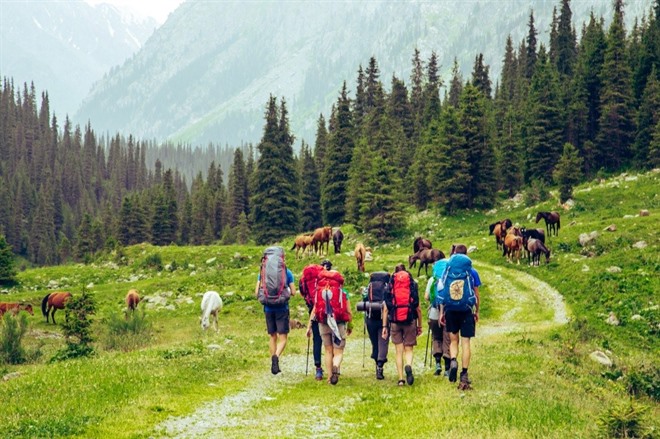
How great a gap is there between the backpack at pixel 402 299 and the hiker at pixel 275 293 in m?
2.64

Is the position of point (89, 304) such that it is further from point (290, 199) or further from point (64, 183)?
point (64, 183)

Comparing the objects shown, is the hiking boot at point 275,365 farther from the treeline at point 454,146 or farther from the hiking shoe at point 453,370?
the treeline at point 454,146

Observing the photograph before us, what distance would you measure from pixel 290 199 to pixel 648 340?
154 ft

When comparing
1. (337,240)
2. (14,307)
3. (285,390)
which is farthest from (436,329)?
(337,240)

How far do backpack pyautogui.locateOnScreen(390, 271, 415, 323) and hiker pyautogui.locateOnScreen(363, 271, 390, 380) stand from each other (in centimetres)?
45

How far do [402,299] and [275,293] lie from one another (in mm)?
3201

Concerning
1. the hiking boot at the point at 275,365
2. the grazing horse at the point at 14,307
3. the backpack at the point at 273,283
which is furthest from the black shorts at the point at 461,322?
the grazing horse at the point at 14,307

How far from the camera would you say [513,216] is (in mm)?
48625

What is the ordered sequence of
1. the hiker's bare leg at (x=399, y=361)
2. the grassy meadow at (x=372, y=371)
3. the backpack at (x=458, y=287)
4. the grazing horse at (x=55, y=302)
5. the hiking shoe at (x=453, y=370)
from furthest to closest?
the grazing horse at (x=55, y=302) < the hiker's bare leg at (x=399, y=361) < the hiking shoe at (x=453, y=370) < the backpack at (x=458, y=287) < the grassy meadow at (x=372, y=371)

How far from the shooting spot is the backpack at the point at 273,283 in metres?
14.7

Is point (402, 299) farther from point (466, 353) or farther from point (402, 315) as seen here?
point (466, 353)

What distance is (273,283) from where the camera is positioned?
14.7 metres

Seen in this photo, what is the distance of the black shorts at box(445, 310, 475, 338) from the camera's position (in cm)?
1298

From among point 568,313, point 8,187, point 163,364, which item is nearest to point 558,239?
point 568,313
